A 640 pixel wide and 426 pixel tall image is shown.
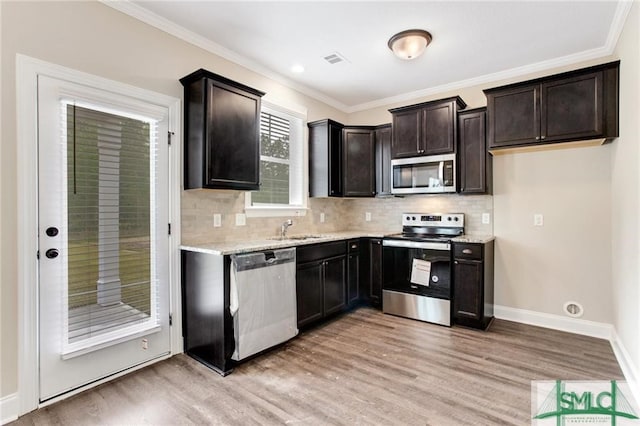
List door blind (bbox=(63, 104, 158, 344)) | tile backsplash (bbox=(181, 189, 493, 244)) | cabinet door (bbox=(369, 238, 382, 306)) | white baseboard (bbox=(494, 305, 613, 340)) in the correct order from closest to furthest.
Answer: door blind (bbox=(63, 104, 158, 344)), tile backsplash (bbox=(181, 189, 493, 244)), white baseboard (bbox=(494, 305, 613, 340)), cabinet door (bbox=(369, 238, 382, 306))

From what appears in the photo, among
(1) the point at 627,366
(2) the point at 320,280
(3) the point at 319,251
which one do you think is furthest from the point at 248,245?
(1) the point at 627,366

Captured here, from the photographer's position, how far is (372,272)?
160 inches

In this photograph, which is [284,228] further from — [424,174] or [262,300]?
[424,174]

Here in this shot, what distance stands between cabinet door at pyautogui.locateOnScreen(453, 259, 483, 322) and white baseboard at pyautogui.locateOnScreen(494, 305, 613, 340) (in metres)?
0.62

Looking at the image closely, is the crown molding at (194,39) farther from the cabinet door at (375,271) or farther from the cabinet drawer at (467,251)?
the cabinet drawer at (467,251)

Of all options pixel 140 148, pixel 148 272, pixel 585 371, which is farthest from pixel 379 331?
pixel 140 148

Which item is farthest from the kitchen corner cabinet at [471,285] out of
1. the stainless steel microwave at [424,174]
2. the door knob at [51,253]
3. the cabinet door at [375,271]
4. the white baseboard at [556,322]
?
the door knob at [51,253]

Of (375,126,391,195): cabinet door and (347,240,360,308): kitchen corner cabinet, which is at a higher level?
(375,126,391,195): cabinet door

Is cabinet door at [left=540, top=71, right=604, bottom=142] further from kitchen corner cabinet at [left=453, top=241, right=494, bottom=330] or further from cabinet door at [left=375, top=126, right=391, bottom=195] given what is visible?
cabinet door at [left=375, top=126, right=391, bottom=195]

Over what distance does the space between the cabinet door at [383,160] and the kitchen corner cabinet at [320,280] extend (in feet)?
3.60

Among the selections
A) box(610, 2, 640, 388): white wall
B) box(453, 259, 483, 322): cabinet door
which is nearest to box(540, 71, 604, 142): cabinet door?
box(610, 2, 640, 388): white wall

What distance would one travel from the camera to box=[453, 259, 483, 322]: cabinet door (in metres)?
3.31

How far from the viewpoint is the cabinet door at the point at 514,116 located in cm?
316

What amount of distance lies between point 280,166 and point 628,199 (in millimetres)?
3256
